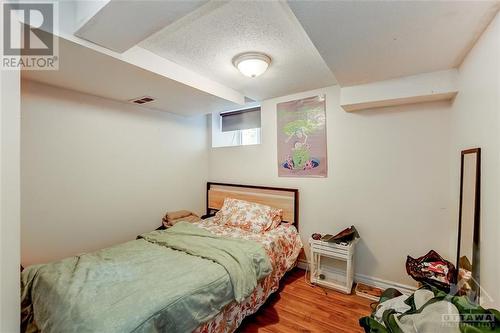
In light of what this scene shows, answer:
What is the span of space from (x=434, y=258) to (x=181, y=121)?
131 inches

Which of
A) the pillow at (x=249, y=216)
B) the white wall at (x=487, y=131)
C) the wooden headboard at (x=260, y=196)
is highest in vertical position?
the white wall at (x=487, y=131)

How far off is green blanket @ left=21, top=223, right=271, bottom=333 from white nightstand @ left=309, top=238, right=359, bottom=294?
0.72m

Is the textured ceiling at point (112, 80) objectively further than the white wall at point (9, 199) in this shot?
Yes

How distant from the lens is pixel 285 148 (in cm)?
304

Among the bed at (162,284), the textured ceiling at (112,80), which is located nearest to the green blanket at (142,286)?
the bed at (162,284)

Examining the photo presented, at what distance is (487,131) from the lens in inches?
53.0

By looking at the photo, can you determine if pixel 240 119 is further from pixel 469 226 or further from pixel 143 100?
pixel 469 226

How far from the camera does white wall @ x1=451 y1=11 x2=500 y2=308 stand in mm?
1224

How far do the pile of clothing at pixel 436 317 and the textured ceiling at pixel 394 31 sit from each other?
1462 millimetres

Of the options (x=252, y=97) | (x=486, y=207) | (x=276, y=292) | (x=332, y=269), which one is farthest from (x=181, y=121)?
(x=486, y=207)

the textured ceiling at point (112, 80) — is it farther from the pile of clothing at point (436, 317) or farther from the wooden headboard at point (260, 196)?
the pile of clothing at point (436, 317)

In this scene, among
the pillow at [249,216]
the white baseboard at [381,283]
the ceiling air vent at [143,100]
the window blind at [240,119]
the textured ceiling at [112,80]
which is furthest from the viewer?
the window blind at [240,119]

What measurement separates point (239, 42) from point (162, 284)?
180cm

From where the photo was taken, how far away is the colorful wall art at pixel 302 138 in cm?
279
